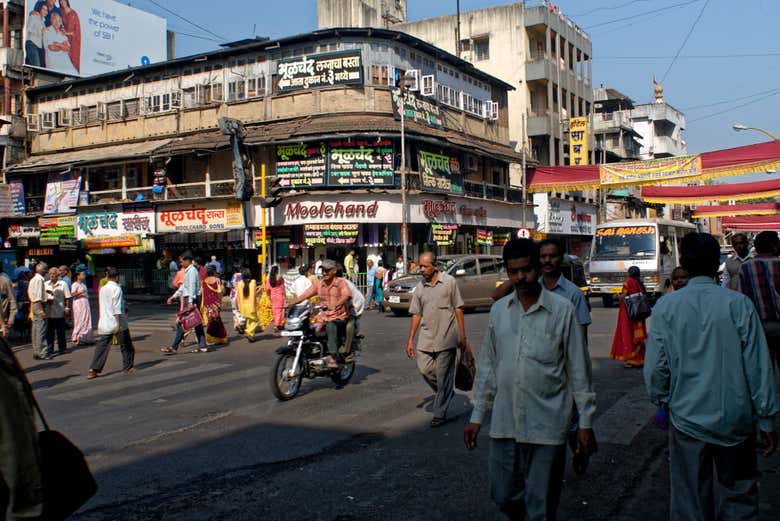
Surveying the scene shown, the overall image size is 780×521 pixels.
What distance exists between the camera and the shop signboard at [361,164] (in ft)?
86.4

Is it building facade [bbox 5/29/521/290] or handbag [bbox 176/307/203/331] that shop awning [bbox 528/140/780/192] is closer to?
building facade [bbox 5/29/521/290]

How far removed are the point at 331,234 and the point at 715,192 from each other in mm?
18882

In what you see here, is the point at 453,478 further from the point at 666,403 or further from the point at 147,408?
the point at 147,408

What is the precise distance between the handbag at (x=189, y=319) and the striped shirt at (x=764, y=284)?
1003 centimetres

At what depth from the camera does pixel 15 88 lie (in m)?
36.3

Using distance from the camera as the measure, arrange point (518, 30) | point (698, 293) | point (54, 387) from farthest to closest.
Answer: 1. point (518, 30)
2. point (54, 387)
3. point (698, 293)

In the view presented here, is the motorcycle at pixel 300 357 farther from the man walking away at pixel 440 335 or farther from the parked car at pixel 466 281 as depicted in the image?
the parked car at pixel 466 281

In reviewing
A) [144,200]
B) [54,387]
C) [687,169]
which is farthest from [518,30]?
[54,387]

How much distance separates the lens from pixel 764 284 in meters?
6.34

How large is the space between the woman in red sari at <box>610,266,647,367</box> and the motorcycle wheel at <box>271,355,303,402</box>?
15.9 feet

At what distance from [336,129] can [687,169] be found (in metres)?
13.1

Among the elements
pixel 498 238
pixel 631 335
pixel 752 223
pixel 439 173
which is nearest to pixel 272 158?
pixel 439 173

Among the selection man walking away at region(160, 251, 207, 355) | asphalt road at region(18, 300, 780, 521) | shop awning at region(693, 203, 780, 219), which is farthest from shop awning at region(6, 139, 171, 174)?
shop awning at region(693, 203, 780, 219)

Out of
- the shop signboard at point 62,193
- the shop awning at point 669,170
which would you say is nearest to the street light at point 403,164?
the shop awning at point 669,170
